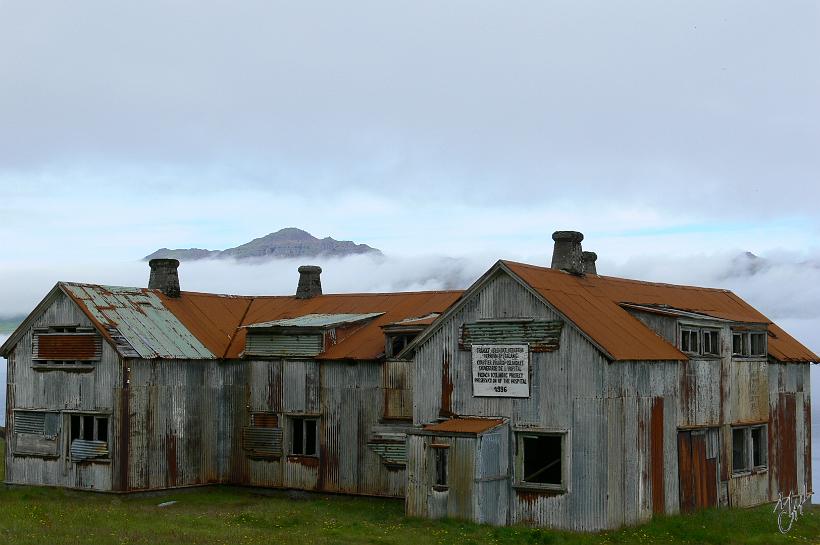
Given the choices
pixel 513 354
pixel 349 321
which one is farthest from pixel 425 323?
pixel 513 354

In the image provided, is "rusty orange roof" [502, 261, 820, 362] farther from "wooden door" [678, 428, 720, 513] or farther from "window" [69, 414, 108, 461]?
"window" [69, 414, 108, 461]

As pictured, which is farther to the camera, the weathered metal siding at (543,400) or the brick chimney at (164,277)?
the brick chimney at (164,277)

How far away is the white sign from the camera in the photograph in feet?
109

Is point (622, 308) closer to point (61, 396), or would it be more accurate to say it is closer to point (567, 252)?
point (567, 252)

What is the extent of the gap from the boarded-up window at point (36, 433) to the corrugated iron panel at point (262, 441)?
673 cm

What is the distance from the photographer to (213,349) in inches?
1694

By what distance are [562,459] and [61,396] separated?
19.0 metres

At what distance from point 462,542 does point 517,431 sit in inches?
194

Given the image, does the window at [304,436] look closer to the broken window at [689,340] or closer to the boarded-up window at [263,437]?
the boarded-up window at [263,437]

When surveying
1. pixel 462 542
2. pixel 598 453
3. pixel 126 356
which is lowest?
pixel 462 542

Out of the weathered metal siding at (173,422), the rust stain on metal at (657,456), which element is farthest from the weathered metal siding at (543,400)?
the weathered metal siding at (173,422)

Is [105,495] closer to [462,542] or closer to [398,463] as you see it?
[398,463]

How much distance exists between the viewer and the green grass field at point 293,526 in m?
29.7

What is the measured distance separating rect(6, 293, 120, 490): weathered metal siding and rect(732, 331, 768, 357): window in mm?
20960
